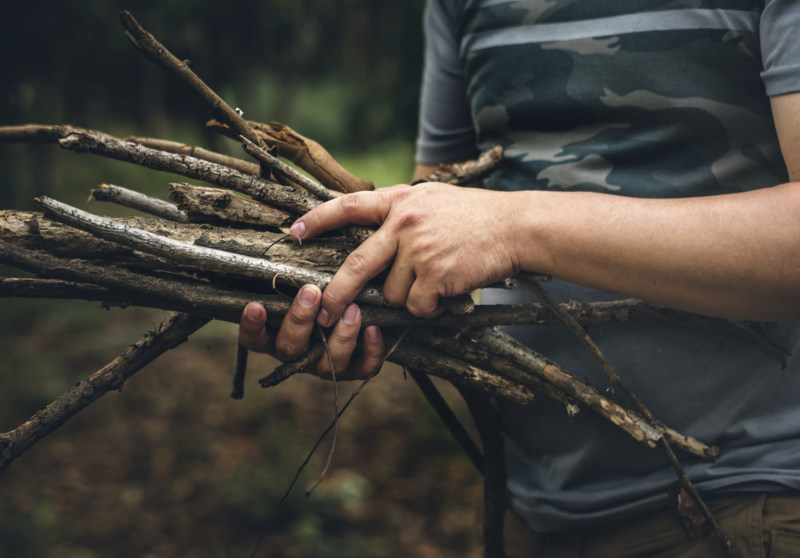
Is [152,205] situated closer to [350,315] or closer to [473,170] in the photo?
[350,315]

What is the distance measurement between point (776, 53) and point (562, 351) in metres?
0.88

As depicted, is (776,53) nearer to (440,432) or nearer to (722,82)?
(722,82)

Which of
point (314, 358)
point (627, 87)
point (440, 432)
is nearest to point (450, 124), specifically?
point (627, 87)

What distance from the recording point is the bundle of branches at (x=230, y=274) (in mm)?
1282

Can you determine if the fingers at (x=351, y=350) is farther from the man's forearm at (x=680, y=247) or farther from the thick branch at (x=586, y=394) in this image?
the man's forearm at (x=680, y=247)

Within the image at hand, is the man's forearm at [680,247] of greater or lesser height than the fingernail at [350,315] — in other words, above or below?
above

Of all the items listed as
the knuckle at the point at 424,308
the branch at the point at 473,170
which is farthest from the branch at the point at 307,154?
the knuckle at the point at 424,308

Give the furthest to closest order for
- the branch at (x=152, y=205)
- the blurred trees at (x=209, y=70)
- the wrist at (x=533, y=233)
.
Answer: the blurred trees at (x=209, y=70) < the branch at (x=152, y=205) < the wrist at (x=533, y=233)

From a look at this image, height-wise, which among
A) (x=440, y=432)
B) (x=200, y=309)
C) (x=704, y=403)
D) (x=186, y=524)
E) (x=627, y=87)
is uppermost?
(x=627, y=87)

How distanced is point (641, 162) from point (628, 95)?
0.59 ft

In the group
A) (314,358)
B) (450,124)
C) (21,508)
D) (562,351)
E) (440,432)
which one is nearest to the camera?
(314,358)

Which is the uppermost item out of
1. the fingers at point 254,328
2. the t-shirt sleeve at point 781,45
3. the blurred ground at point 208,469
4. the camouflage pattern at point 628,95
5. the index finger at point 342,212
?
the t-shirt sleeve at point 781,45

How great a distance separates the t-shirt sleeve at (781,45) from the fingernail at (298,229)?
3.58 ft

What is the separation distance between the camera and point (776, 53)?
1156 millimetres
